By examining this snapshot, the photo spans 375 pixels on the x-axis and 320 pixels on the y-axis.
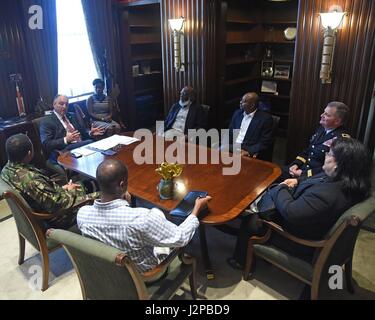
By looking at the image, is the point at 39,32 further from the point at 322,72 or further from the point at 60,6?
the point at 322,72

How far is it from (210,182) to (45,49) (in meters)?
3.28

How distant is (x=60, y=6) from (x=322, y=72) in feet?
11.7

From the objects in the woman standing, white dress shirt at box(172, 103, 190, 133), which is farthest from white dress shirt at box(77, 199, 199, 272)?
the woman standing

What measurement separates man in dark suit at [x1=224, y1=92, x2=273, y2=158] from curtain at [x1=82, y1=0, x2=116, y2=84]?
107 inches

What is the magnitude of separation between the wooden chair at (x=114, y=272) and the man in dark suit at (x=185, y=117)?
2.27 meters

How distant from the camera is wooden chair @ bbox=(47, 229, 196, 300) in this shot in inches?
54.0

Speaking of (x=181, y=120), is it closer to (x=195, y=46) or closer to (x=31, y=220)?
(x=195, y=46)

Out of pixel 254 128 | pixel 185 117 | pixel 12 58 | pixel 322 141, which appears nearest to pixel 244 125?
pixel 254 128

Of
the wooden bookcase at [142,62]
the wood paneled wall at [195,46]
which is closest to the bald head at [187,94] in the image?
the wood paneled wall at [195,46]

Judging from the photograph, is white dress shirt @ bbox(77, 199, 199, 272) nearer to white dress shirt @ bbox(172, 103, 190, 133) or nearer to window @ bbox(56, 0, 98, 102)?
white dress shirt @ bbox(172, 103, 190, 133)

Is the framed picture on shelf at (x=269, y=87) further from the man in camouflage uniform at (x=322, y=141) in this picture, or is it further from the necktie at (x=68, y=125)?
the necktie at (x=68, y=125)

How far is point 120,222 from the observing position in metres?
1.48

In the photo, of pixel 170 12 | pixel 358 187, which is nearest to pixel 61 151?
pixel 170 12

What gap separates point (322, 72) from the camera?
10.9 ft
